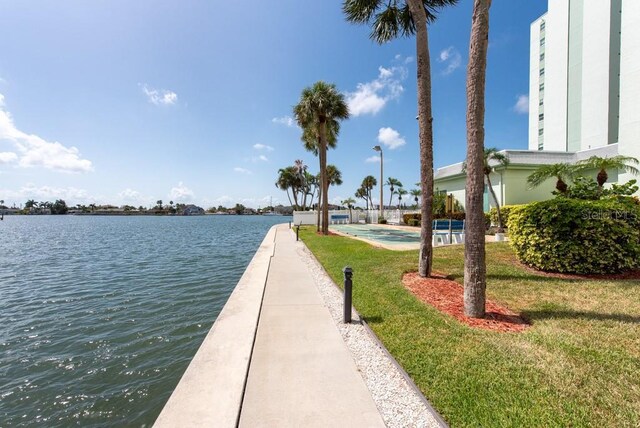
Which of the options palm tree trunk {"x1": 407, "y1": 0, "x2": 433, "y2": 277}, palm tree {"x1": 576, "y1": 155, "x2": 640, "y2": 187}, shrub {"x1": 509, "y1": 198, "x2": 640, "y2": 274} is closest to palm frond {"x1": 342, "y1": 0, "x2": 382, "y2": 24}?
palm tree trunk {"x1": 407, "y1": 0, "x2": 433, "y2": 277}

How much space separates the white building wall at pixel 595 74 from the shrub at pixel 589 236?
90.8ft

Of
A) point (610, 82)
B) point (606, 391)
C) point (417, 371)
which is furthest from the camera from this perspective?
point (610, 82)

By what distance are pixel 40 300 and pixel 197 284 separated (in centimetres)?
410

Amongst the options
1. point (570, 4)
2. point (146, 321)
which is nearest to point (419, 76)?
point (146, 321)

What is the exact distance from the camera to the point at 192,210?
166 metres

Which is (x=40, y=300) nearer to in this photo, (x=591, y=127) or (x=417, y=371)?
(x=417, y=371)

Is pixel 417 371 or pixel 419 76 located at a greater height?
pixel 419 76

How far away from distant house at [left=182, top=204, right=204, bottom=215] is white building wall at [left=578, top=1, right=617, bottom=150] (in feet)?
552

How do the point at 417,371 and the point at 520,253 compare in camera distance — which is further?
the point at 520,253

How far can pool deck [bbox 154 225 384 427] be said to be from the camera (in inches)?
109

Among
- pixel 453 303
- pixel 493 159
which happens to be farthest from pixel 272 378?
pixel 493 159

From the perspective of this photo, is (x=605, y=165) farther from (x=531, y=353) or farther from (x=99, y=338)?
(x=99, y=338)

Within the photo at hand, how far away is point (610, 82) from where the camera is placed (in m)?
26.6

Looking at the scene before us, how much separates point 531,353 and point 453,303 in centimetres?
204
